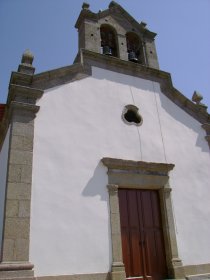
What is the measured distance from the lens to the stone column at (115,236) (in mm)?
6719

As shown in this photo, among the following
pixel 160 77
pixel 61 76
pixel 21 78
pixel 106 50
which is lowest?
pixel 21 78

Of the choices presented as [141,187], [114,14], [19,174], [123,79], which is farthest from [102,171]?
[114,14]

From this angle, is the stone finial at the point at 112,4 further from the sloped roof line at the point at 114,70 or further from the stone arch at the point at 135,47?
the sloped roof line at the point at 114,70

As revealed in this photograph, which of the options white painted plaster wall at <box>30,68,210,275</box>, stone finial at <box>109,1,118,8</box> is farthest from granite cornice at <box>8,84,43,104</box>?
stone finial at <box>109,1,118,8</box>

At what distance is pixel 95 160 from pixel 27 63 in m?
2.99

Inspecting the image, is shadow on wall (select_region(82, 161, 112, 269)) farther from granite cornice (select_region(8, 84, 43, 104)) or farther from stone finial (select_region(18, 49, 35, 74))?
stone finial (select_region(18, 49, 35, 74))

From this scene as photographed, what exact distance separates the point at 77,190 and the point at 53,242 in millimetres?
1239

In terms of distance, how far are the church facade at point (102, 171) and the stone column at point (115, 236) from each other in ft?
0.08

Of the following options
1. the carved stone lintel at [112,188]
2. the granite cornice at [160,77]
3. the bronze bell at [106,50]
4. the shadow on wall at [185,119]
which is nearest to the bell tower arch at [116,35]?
the bronze bell at [106,50]

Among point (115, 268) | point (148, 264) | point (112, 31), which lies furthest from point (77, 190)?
point (112, 31)

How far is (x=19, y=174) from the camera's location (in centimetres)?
659

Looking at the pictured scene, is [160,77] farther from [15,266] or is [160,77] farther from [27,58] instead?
[15,266]

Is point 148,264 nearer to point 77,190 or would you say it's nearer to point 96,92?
point 77,190

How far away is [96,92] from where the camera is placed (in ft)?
28.2
